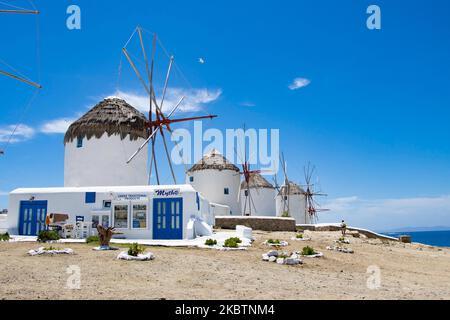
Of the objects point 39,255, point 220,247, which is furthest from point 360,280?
point 39,255

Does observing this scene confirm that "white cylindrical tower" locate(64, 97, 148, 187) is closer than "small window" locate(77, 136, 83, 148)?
Yes

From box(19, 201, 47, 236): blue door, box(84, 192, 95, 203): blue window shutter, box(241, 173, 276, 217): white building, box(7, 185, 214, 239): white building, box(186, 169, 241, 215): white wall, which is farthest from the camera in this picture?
box(241, 173, 276, 217): white building

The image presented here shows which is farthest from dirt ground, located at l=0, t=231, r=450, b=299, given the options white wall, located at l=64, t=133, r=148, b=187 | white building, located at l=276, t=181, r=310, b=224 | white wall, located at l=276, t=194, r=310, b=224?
white building, located at l=276, t=181, r=310, b=224

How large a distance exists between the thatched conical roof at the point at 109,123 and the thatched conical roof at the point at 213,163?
1454cm

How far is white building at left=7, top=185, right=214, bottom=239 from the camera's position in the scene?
22.0m

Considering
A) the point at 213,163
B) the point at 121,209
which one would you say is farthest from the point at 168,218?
the point at 213,163

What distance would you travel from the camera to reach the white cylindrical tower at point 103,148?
28922mm

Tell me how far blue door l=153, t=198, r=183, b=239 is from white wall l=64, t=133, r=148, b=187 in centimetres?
807

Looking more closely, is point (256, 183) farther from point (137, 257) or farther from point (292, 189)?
point (137, 257)

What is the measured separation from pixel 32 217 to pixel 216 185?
23.4m

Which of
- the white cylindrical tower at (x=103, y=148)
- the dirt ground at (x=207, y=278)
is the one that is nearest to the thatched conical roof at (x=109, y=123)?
the white cylindrical tower at (x=103, y=148)

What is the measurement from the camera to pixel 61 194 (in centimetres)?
2331

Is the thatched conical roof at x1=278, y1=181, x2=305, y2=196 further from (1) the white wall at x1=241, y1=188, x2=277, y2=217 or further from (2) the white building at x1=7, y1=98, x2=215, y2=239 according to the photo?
(2) the white building at x1=7, y1=98, x2=215, y2=239
